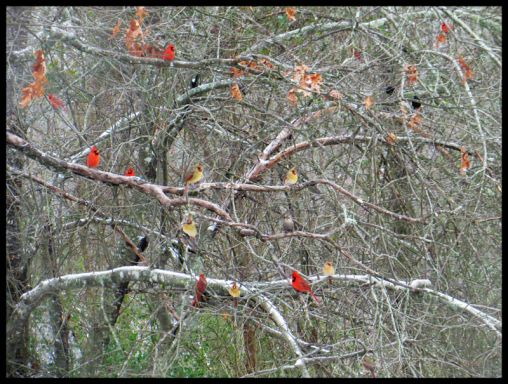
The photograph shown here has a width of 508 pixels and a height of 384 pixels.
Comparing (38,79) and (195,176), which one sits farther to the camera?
(195,176)

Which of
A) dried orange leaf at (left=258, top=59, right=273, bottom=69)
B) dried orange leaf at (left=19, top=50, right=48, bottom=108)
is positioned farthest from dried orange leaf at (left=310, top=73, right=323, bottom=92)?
dried orange leaf at (left=19, top=50, right=48, bottom=108)

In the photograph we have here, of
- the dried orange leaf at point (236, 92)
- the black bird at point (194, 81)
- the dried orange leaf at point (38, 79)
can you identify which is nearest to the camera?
the dried orange leaf at point (38, 79)

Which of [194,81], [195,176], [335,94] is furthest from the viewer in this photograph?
[194,81]

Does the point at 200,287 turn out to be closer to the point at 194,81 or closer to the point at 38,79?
the point at 38,79

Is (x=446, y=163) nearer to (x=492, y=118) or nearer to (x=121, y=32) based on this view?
(x=492, y=118)

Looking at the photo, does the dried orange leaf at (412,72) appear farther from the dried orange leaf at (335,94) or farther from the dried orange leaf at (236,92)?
the dried orange leaf at (236,92)

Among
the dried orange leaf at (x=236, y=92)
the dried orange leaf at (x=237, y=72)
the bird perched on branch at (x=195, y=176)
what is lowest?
the bird perched on branch at (x=195, y=176)

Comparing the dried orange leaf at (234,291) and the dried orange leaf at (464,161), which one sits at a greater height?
the dried orange leaf at (464,161)

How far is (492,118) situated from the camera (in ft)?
15.5

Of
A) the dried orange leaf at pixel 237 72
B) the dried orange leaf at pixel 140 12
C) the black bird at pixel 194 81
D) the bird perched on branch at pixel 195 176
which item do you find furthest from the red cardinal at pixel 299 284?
the black bird at pixel 194 81

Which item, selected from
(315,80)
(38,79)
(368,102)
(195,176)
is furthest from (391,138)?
(38,79)

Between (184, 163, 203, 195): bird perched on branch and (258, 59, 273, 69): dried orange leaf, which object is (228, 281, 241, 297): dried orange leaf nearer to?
(184, 163, 203, 195): bird perched on branch
